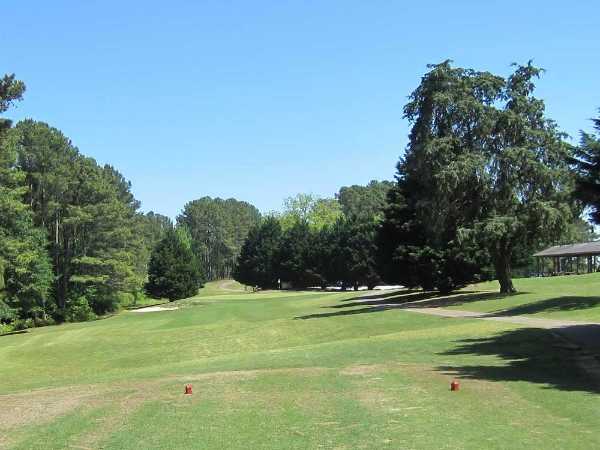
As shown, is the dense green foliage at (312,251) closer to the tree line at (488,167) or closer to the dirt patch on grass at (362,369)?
the tree line at (488,167)

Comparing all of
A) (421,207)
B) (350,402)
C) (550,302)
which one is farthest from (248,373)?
(421,207)

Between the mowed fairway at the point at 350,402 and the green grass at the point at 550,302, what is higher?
the green grass at the point at 550,302

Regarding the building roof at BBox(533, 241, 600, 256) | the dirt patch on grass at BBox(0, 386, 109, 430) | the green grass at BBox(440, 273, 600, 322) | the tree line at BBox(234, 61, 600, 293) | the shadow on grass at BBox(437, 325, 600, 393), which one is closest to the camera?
the dirt patch on grass at BBox(0, 386, 109, 430)

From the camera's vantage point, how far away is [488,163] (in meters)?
41.1

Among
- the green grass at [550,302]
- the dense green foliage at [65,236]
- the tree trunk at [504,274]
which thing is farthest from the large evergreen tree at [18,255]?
the tree trunk at [504,274]

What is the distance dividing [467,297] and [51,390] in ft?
108

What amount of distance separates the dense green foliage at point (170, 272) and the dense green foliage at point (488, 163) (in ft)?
178

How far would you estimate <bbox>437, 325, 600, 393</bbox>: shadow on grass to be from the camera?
46.8 feet

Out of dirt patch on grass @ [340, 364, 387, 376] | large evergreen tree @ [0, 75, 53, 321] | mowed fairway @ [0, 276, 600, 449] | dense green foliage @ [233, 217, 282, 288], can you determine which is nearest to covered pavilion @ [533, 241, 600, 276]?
dense green foliage @ [233, 217, 282, 288]

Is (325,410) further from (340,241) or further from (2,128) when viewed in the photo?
(340,241)

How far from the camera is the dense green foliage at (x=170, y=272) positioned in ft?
300

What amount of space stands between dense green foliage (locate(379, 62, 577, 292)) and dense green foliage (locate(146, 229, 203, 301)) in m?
54.1

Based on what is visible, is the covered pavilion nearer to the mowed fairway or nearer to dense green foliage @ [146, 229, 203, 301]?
dense green foliage @ [146, 229, 203, 301]

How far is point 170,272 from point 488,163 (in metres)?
59.3
